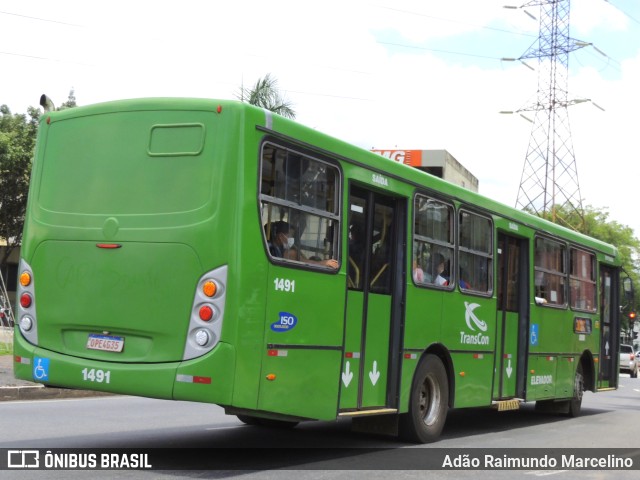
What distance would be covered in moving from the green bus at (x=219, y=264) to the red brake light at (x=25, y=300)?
0.5 inches

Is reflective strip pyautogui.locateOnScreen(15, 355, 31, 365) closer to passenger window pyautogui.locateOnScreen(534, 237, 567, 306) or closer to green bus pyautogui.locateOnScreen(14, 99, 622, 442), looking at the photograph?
green bus pyautogui.locateOnScreen(14, 99, 622, 442)

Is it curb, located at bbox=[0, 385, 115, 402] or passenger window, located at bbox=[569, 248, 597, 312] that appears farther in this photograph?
passenger window, located at bbox=[569, 248, 597, 312]

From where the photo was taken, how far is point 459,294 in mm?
12195

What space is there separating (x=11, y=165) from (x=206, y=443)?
34.2m

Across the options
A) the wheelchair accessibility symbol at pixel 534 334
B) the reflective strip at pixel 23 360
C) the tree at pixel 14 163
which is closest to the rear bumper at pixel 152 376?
the reflective strip at pixel 23 360

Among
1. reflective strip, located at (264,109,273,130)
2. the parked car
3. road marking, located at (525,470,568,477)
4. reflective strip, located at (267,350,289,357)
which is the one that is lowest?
road marking, located at (525,470,568,477)

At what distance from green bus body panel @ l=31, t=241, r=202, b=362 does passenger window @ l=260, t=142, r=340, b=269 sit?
2.78 feet

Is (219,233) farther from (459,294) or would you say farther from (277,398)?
(459,294)

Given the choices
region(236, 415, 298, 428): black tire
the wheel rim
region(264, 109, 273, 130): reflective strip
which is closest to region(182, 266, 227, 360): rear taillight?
region(264, 109, 273, 130): reflective strip

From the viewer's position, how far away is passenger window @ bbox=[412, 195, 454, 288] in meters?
11.2

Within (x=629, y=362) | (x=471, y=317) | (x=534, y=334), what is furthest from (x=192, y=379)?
(x=629, y=362)

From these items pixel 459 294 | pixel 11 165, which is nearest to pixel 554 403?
pixel 459 294

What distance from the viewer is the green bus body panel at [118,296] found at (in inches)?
319

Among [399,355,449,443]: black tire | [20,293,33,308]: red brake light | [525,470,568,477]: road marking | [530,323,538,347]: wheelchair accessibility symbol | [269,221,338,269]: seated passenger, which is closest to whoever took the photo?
[269,221,338,269]: seated passenger
